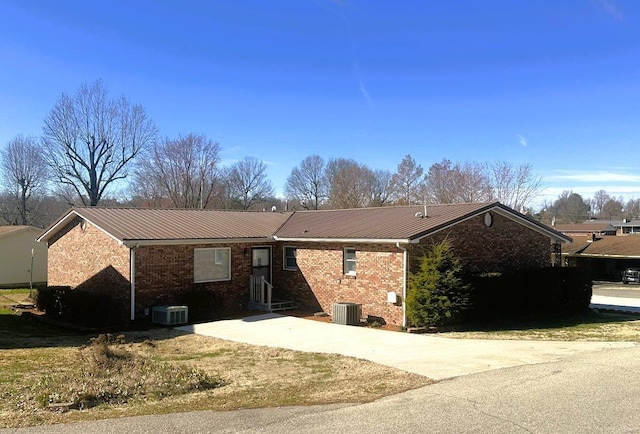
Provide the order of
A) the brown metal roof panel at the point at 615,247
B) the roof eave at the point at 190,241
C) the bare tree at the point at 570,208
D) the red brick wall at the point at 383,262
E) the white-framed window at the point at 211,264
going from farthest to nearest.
→ the bare tree at the point at 570,208 → the brown metal roof panel at the point at 615,247 → the white-framed window at the point at 211,264 → the red brick wall at the point at 383,262 → the roof eave at the point at 190,241

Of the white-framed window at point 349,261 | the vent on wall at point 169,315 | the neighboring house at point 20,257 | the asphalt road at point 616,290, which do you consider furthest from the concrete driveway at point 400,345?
the asphalt road at point 616,290

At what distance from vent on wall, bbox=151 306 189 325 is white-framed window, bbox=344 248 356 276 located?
5406 mm

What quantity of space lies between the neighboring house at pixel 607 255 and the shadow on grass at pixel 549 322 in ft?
67.3

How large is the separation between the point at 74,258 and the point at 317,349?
11.8m

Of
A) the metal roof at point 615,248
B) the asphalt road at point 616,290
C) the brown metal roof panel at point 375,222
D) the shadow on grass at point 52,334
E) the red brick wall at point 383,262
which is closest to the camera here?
the shadow on grass at point 52,334

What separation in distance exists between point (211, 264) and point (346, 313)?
5.40 m

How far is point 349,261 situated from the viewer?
1841 centimetres

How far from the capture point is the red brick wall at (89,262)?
17250 mm

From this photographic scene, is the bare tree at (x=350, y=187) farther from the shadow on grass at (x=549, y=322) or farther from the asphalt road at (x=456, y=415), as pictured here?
the asphalt road at (x=456, y=415)

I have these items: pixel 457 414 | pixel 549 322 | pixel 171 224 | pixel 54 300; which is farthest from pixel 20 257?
pixel 457 414

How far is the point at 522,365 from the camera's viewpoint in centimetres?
1048

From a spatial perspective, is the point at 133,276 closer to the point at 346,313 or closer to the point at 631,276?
the point at 346,313

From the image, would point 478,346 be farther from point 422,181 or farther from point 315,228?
point 422,181

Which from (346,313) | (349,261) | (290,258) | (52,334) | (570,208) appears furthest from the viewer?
(570,208)
